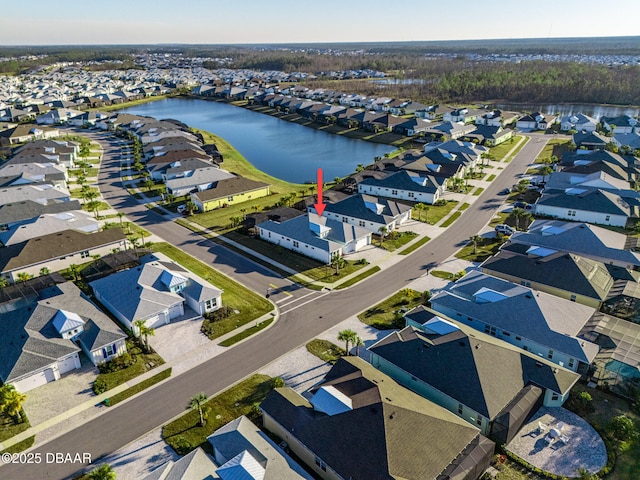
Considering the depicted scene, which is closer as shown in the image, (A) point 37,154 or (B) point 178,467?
(B) point 178,467

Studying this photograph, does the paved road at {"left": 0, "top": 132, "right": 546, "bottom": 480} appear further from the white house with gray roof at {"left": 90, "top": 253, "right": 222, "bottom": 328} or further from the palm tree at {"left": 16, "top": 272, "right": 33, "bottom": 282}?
the palm tree at {"left": 16, "top": 272, "right": 33, "bottom": 282}

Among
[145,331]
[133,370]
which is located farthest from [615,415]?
[145,331]

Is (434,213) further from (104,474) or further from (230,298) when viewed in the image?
(104,474)

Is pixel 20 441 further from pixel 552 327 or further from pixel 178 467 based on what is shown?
pixel 552 327

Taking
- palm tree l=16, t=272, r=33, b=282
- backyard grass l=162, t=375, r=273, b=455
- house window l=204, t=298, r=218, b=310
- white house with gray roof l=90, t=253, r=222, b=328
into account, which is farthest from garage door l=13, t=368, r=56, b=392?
palm tree l=16, t=272, r=33, b=282

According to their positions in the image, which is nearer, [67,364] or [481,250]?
[67,364]

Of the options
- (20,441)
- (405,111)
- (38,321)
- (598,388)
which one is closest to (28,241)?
(38,321)
